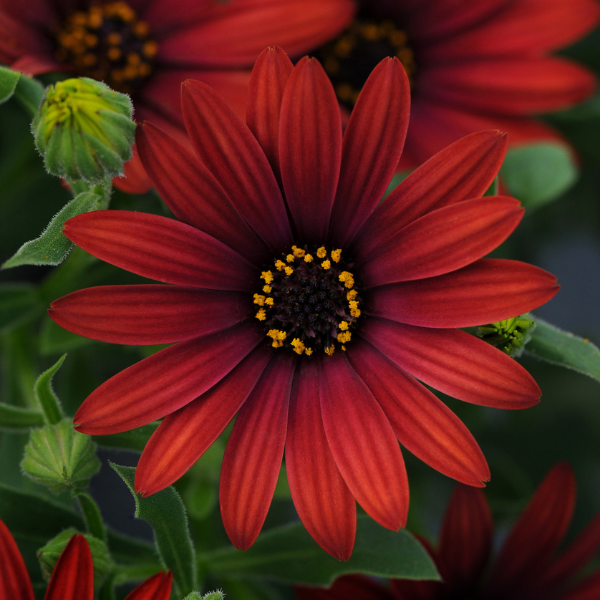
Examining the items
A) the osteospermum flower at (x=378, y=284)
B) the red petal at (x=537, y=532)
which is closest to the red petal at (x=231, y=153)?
the osteospermum flower at (x=378, y=284)

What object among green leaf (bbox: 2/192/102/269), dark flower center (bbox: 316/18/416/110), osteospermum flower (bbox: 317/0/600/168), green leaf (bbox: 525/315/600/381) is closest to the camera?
green leaf (bbox: 2/192/102/269)

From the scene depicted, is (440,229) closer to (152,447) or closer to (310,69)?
(310,69)

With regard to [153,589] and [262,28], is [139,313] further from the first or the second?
[262,28]

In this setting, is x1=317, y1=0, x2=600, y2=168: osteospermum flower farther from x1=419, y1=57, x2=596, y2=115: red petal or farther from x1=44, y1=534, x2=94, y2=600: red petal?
x1=44, y1=534, x2=94, y2=600: red petal

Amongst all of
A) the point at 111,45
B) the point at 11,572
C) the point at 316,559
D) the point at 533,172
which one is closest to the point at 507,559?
the point at 316,559

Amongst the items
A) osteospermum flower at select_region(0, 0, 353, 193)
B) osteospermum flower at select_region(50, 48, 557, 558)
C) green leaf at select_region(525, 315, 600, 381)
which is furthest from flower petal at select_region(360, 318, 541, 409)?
osteospermum flower at select_region(0, 0, 353, 193)

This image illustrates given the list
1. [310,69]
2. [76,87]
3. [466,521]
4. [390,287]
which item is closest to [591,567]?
[466,521]

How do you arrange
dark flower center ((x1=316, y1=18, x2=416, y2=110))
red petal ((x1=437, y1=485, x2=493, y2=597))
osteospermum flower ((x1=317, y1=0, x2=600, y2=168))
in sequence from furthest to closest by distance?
1. dark flower center ((x1=316, y1=18, x2=416, y2=110))
2. osteospermum flower ((x1=317, y1=0, x2=600, y2=168))
3. red petal ((x1=437, y1=485, x2=493, y2=597))
